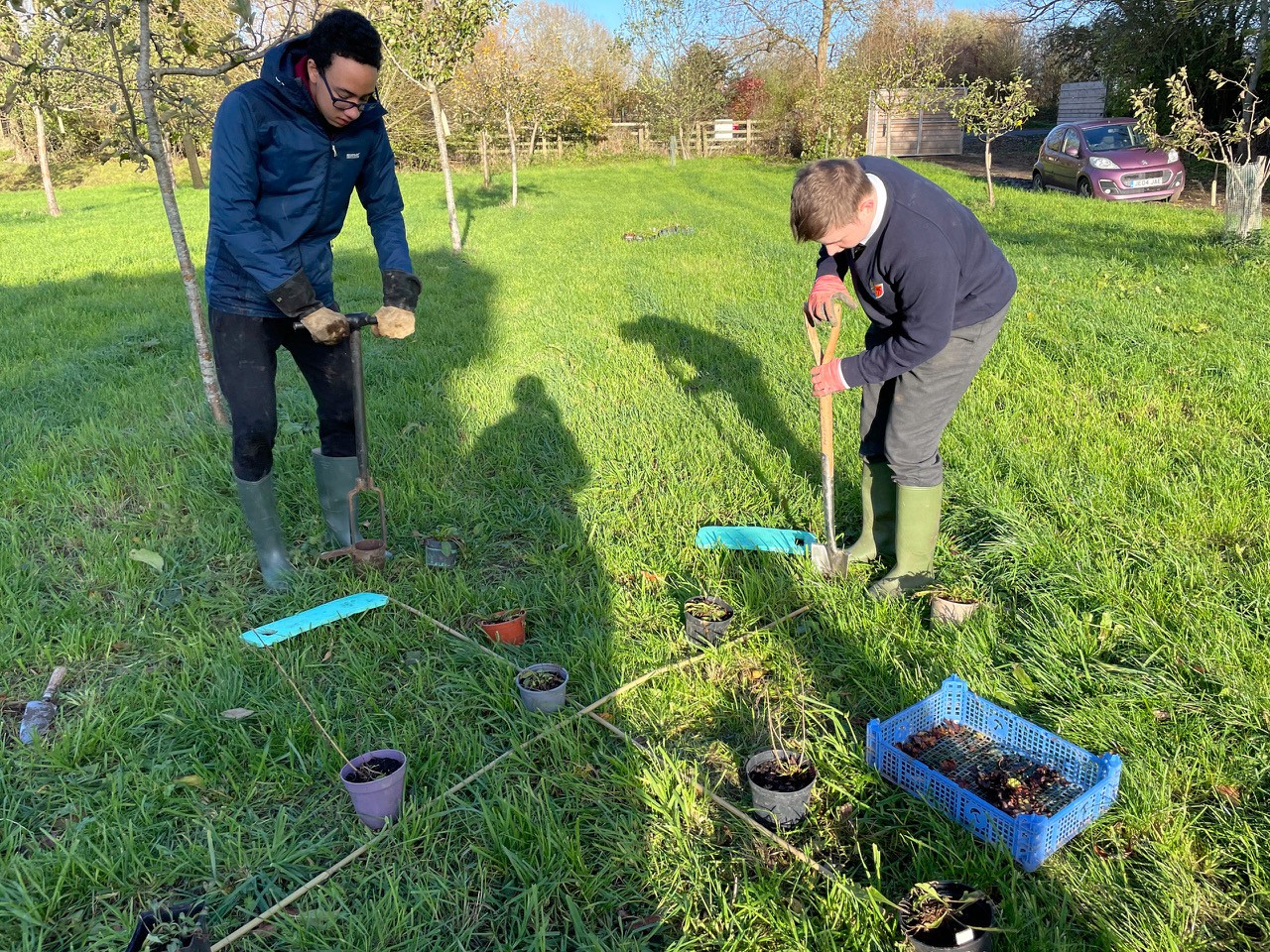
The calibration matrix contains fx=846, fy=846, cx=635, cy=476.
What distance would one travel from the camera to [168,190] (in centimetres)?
495

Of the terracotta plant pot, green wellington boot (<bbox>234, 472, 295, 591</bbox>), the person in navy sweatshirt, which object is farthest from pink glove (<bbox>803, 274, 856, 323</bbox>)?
green wellington boot (<bbox>234, 472, 295, 591</bbox>)

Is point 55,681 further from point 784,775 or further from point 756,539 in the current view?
point 756,539

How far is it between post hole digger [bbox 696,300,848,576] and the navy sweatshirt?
224 millimetres

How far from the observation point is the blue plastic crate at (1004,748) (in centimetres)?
212

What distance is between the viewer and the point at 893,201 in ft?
9.66

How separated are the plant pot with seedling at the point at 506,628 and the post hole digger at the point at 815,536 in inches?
38.5

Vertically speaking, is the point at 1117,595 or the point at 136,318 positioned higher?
the point at 136,318

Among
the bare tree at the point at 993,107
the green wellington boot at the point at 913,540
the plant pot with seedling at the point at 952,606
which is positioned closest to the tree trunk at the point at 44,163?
the bare tree at the point at 993,107

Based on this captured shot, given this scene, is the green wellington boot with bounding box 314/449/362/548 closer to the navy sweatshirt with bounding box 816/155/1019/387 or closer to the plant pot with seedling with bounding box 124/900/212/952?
the plant pot with seedling with bounding box 124/900/212/952

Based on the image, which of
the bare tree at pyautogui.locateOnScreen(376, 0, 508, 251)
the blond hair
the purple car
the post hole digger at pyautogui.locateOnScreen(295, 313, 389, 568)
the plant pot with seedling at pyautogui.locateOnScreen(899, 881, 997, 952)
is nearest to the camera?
the plant pot with seedling at pyautogui.locateOnScreen(899, 881, 997, 952)

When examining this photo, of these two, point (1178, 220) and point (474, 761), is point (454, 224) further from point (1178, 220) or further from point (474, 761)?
point (474, 761)

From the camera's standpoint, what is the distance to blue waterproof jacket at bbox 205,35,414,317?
10.2 feet

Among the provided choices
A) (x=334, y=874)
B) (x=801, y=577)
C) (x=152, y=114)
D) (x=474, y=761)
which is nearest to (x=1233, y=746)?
(x=801, y=577)

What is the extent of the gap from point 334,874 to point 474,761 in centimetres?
53
